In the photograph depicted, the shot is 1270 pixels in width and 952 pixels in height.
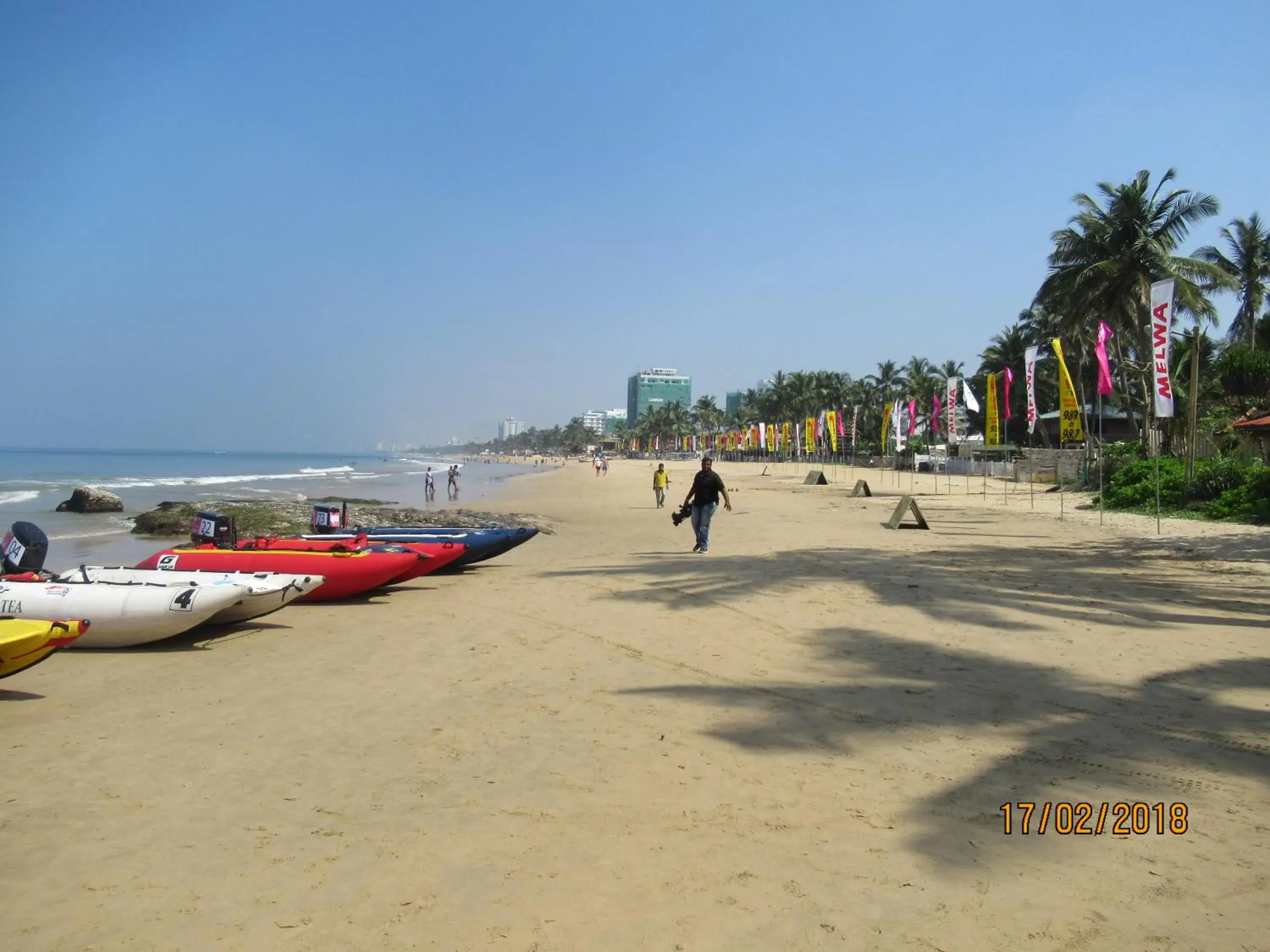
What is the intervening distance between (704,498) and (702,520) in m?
0.44

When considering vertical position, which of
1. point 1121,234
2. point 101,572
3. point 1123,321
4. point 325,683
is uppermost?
point 1121,234

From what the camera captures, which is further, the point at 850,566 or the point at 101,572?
the point at 850,566

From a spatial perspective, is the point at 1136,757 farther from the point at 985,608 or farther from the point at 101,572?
the point at 101,572

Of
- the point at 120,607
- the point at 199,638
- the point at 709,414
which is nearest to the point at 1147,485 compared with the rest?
the point at 199,638

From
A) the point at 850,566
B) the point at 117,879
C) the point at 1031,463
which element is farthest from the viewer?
the point at 1031,463

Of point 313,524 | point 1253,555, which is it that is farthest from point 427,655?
point 1253,555

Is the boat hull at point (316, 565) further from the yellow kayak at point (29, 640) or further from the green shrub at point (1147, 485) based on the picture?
the green shrub at point (1147, 485)

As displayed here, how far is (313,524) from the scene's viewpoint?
13.0m

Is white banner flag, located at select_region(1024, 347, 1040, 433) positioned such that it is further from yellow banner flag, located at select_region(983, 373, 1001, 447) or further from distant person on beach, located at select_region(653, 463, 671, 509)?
distant person on beach, located at select_region(653, 463, 671, 509)

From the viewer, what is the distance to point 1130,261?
2869 cm

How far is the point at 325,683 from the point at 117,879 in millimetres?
3159

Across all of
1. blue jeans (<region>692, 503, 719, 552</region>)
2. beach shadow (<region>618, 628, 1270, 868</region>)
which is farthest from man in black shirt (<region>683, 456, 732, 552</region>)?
beach shadow (<region>618, 628, 1270, 868</region>)
